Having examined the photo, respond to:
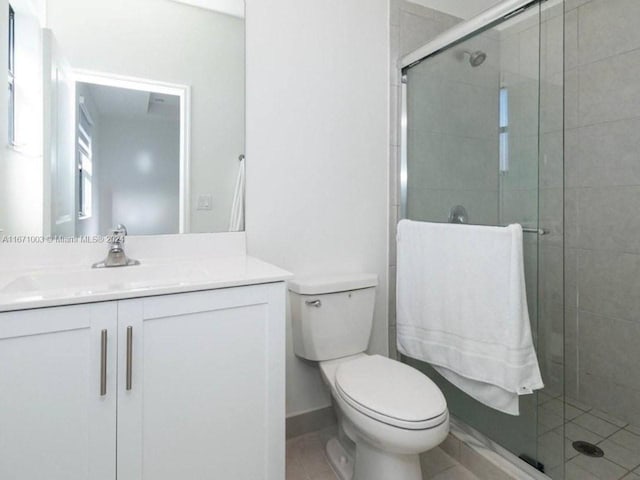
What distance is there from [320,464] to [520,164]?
1429 millimetres

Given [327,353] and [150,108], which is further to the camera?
[327,353]

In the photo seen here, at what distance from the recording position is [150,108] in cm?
145

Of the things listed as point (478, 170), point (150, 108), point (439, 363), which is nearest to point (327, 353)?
point (439, 363)

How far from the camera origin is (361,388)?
1295 millimetres

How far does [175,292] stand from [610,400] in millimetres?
2065

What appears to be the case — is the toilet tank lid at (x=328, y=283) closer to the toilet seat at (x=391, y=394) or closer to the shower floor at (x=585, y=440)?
the toilet seat at (x=391, y=394)

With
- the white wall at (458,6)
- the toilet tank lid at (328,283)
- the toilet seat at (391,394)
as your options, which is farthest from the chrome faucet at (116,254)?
the white wall at (458,6)

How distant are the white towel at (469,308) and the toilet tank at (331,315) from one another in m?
0.21

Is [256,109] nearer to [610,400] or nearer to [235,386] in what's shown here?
[235,386]

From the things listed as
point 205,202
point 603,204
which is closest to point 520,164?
point 603,204

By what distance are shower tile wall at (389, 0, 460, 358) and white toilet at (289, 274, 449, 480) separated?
0.34 metres

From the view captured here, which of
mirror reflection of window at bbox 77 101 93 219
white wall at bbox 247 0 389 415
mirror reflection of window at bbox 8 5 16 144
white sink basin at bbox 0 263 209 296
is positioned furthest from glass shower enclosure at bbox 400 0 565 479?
mirror reflection of window at bbox 8 5 16 144

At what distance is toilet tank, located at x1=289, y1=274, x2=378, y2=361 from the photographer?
61.3 inches

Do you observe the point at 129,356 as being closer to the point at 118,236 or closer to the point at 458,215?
the point at 118,236
